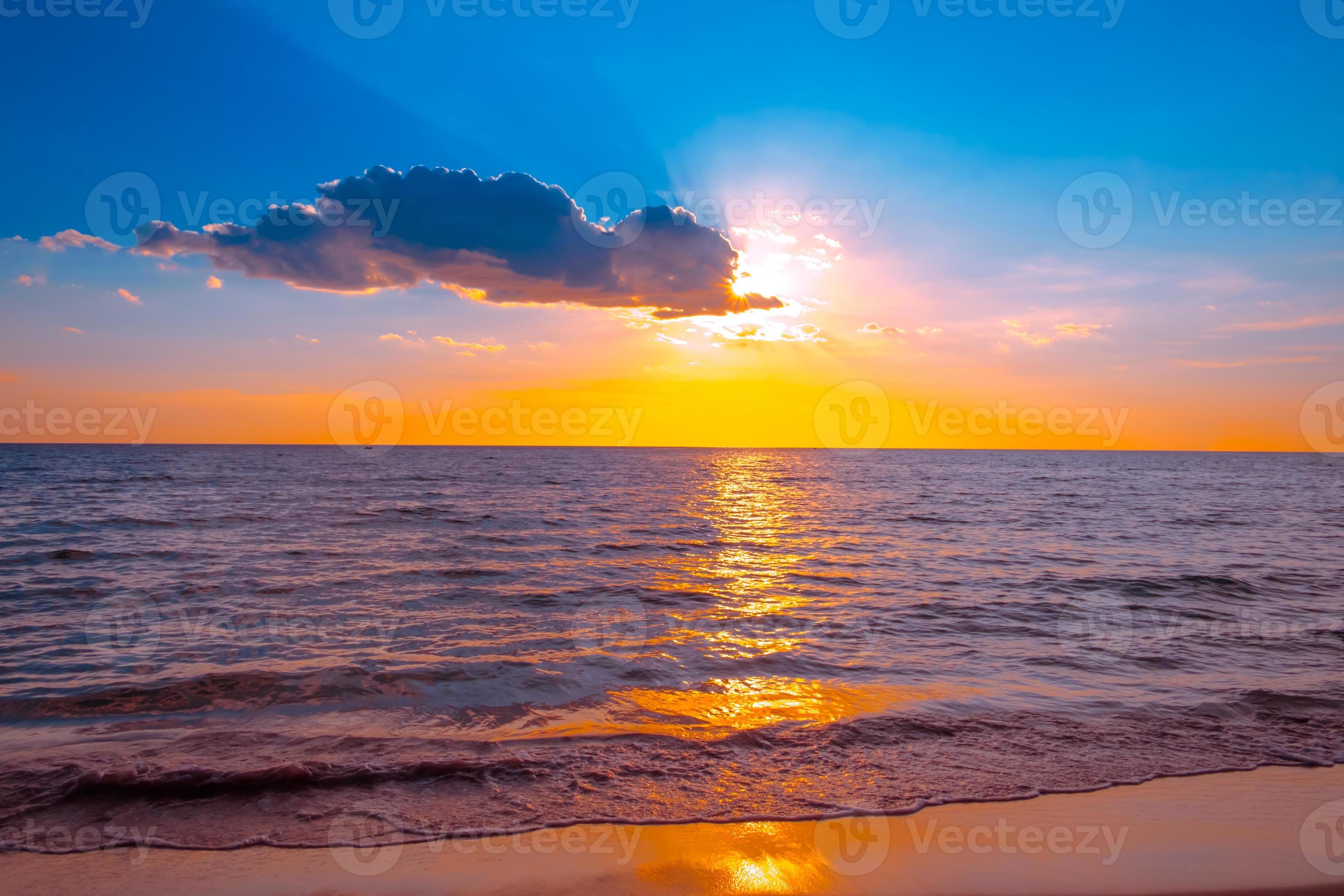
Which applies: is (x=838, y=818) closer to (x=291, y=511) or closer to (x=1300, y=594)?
(x=1300, y=594)

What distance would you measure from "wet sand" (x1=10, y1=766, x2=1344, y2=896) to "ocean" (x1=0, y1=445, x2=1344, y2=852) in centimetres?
30

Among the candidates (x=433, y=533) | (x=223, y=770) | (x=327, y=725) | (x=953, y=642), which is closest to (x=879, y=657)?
(x=953, y=642)

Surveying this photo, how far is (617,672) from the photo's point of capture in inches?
416

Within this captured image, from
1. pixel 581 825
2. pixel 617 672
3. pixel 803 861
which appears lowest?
pixel 617 672

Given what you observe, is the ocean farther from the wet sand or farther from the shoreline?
the wet sand

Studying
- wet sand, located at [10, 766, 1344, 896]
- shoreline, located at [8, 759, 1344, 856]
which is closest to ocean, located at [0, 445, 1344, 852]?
shoreline, located at [8, 759, 1344, 856]

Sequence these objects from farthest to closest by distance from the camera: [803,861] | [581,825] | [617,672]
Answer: [617,672] < [581,825] < [803,861]

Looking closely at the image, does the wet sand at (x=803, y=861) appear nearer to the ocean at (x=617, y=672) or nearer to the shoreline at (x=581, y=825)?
the shoreline at (x=581, y=825)

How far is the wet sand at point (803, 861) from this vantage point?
4.96 meters

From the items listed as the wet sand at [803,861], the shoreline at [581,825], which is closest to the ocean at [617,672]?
the shoreline at [581,825]

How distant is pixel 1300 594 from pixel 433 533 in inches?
1016

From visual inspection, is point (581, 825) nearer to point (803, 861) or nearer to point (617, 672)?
point (803, 861)

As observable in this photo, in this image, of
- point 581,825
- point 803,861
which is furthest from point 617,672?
point 803,861

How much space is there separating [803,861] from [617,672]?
18.2ft
